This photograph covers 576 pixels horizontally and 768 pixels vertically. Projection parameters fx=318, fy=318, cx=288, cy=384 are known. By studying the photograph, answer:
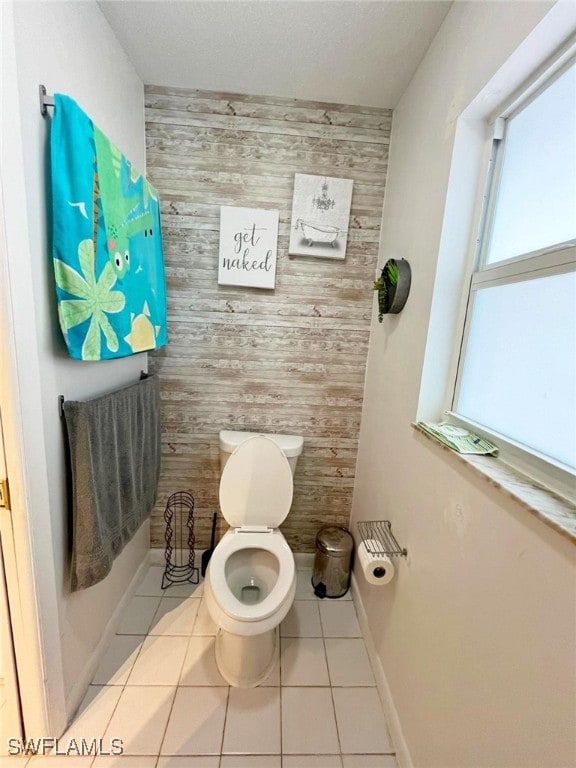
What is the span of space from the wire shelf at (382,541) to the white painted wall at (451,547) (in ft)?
0.16

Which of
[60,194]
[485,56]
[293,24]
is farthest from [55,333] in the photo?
[485,56]

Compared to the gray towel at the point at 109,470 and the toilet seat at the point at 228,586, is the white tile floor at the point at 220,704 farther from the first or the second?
the gray towel at the point at 109,470

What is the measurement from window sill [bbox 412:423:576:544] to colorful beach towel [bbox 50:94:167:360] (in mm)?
1168

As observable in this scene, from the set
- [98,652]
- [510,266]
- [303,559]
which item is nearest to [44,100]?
[510,266]

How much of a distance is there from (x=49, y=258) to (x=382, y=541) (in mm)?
1498

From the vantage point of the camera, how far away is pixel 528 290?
853mm

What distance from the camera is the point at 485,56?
88 cm

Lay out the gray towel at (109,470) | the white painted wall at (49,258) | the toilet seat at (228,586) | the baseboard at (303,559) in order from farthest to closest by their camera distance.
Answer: the baseboard at (303,559), the toilet seat at (228,586), the gray towel at (109,470), the white painted wall at (49,258)

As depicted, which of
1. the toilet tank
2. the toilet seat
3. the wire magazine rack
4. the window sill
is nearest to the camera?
the window sill

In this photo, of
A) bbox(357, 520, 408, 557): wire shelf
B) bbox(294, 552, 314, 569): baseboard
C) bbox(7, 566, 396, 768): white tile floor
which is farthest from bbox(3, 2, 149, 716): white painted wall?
bbox(357, 520, 408, 557): wire shelf

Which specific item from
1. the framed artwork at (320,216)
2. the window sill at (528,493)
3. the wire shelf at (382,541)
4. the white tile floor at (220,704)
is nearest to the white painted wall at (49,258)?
the white tile floor at (220,704)

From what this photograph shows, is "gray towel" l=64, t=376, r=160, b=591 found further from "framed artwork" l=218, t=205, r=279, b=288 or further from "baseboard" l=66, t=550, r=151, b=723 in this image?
"framed artwork" l=218, t=205, r=279, b=288

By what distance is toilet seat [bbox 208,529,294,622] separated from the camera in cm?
116

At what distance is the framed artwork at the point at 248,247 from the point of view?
5.02 ft
